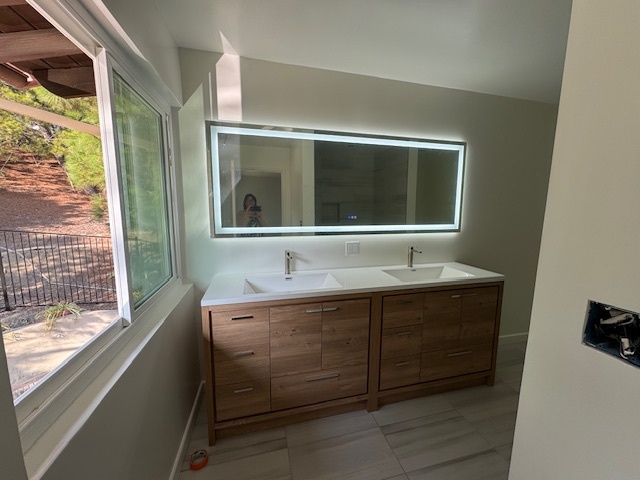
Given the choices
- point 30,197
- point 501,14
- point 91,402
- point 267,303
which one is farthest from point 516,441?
point 501,14

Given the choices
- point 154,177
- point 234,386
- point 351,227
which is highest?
point 154,177

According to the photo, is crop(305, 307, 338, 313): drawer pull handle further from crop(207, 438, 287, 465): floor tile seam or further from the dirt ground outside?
the dirt ground outside

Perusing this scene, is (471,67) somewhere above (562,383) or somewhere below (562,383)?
above

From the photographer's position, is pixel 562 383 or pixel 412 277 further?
pixel 412 277

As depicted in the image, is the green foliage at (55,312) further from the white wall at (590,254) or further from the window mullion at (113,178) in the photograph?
the white wall at (590,254)

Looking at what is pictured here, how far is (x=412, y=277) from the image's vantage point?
2289 mm

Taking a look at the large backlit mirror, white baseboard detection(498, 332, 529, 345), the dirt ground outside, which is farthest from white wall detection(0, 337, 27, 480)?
white baseboard detection(498, 332, 529, 345)

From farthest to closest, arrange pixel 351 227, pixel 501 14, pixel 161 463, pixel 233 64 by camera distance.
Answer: pixel 351 227 → pixel 233 64 → pixel 501 14 → pixel 161 463

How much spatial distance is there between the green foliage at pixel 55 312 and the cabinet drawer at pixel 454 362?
2.01 metres

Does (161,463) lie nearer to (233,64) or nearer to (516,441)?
(516,441)

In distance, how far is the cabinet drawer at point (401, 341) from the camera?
1824 mm

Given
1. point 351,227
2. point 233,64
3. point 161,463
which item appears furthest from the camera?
point 351,227

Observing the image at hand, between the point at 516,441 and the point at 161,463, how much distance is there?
150cm

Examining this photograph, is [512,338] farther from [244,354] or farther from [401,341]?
[244,354]
